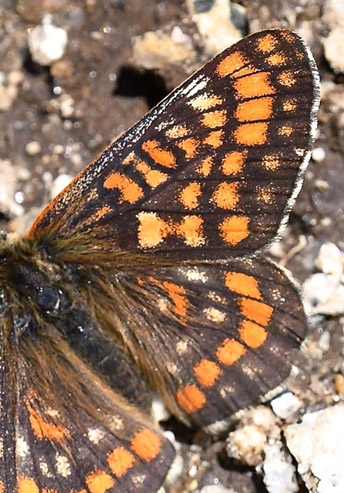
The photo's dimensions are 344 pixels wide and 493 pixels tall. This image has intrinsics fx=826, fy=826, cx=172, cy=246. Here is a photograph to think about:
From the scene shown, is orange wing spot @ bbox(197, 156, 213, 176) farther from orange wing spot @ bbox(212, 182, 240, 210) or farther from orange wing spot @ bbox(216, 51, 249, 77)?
orange wing spot @ bbox(216, 51, 249, 77)

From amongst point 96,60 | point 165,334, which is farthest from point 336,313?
point 96,60

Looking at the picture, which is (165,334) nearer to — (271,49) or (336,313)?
(336,313)

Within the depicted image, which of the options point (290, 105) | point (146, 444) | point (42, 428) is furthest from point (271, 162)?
point (42, 428)

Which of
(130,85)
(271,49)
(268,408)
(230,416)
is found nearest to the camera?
(271,49)

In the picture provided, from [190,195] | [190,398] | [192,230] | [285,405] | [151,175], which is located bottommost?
[285,405]

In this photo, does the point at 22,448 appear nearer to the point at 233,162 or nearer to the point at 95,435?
the point at 95,435

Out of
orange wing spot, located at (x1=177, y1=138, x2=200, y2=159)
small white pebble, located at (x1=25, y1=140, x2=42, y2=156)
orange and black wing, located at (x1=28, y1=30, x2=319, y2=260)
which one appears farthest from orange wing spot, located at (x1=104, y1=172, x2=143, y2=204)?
small white pebble, located at (x1=25, y1=140, x2=42, y2=156)

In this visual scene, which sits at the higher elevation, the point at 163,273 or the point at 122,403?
the point at 163,273
